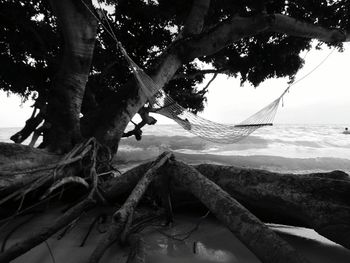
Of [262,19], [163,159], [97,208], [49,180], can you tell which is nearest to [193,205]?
[163,159]

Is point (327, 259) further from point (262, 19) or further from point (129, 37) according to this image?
point (129, 37)

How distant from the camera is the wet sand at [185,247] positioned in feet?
4.06

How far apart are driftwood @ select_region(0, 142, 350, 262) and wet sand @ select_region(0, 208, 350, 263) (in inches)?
4.9

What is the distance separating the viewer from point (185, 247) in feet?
4.48

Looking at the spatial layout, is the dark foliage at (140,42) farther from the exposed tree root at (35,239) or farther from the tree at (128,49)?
the exposed tree root at (35,239)

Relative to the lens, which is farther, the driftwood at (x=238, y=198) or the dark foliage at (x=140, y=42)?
the dark foliage at (x=140, y=42)

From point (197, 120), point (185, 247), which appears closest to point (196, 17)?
point (197, 120)

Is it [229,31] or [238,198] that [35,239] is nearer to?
[238,198]

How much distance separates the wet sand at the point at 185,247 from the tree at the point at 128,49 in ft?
1.11

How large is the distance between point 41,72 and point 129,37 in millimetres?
1843

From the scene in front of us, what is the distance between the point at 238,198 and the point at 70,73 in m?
1.99

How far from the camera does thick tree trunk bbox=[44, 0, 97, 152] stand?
7.47 feet

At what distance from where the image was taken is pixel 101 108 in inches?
119

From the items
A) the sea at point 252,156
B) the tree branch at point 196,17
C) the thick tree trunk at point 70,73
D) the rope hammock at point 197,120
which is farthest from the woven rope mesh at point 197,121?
the sea at point 252,156
